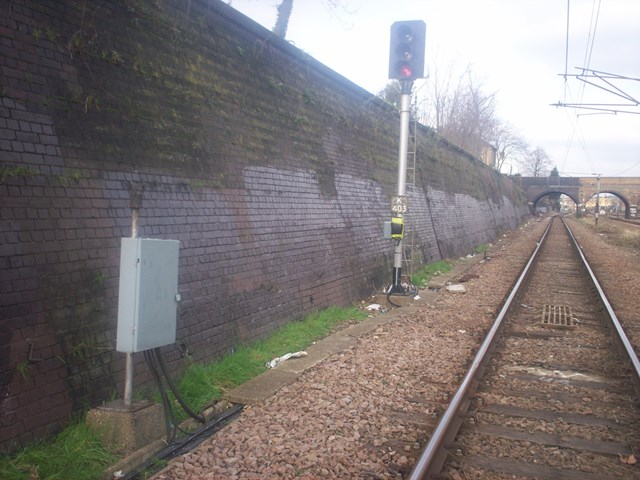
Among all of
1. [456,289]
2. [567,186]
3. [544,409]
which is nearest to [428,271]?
[456,289]

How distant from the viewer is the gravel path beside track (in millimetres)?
4008

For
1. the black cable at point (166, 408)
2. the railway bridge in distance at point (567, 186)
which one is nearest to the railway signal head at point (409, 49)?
the black cable at point (166, 408)

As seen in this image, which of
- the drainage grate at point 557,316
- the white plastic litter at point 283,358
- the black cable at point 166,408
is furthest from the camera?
the drainage grate at point 557,316

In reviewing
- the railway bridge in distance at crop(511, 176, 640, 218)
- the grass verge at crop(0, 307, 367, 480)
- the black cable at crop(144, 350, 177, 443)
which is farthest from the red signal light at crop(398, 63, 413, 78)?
the railway bridge in distance at crop(511, 176, 640, 218)

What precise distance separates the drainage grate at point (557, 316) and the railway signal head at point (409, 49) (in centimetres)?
519

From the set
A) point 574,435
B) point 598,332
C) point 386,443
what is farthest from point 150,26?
point 598,332

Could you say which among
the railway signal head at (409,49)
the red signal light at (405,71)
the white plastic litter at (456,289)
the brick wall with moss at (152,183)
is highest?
the railway signal head at (409,49)

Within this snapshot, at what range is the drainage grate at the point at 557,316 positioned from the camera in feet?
28.8

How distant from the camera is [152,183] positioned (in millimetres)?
5918

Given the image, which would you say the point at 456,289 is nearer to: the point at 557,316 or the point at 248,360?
the point at 557,316

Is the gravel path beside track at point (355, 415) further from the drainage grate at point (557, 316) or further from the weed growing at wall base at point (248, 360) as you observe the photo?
the drainage grate at point (557, 316)

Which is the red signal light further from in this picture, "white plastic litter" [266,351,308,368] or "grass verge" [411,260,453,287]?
"white plastic litter" [266,351,308,368]

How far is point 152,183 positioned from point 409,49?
668 centimetres

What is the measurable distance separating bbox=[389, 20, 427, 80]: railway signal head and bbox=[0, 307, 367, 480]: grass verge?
4.89 metres
